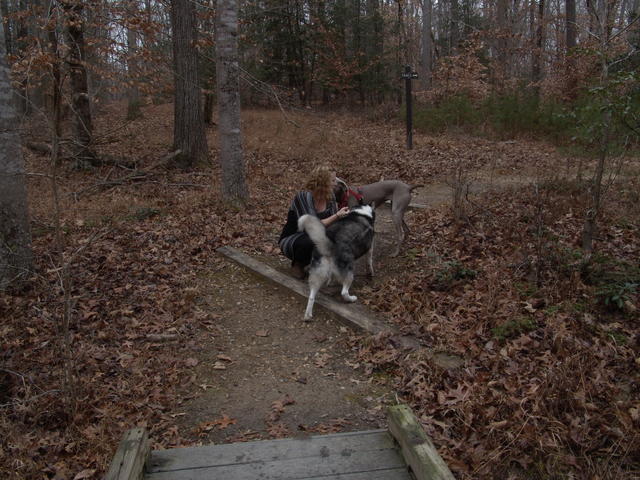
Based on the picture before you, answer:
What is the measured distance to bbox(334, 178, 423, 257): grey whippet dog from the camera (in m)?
6.93

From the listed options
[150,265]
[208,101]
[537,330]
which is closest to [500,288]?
[537,330]

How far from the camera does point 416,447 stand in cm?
285

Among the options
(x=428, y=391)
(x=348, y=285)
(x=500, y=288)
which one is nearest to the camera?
(x=428, y=391)

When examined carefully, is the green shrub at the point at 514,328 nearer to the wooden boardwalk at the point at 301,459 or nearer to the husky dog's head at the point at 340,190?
the wooden boardwalk at the point at 301,459

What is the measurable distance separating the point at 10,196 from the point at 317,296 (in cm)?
406

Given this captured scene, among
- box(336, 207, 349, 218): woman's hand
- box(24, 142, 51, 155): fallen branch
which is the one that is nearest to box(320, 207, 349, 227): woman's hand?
box(336, 207, 349, 218): woman's hand

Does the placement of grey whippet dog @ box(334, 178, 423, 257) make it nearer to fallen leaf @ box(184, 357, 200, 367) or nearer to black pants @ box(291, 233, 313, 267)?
black pants @ box(291, 233, 313, 267)

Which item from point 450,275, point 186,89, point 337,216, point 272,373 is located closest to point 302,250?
point 337,216

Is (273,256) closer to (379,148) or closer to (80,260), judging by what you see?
(80,260)

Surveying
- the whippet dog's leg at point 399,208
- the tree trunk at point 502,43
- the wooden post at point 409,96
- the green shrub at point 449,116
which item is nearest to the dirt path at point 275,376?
the whippet dog's leg at point 399,208

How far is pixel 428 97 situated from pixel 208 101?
27.9ft

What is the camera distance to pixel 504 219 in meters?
6.96

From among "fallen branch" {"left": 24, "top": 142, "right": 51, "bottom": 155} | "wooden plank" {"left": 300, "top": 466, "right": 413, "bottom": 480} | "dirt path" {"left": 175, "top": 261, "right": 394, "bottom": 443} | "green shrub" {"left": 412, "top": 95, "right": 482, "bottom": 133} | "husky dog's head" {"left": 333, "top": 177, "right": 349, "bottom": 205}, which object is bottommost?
"dirt path" {"left": 175, "top": 261, "right": 394, "bottom": 443}

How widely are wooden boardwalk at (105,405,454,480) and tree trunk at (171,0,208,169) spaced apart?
9818 millimetres
